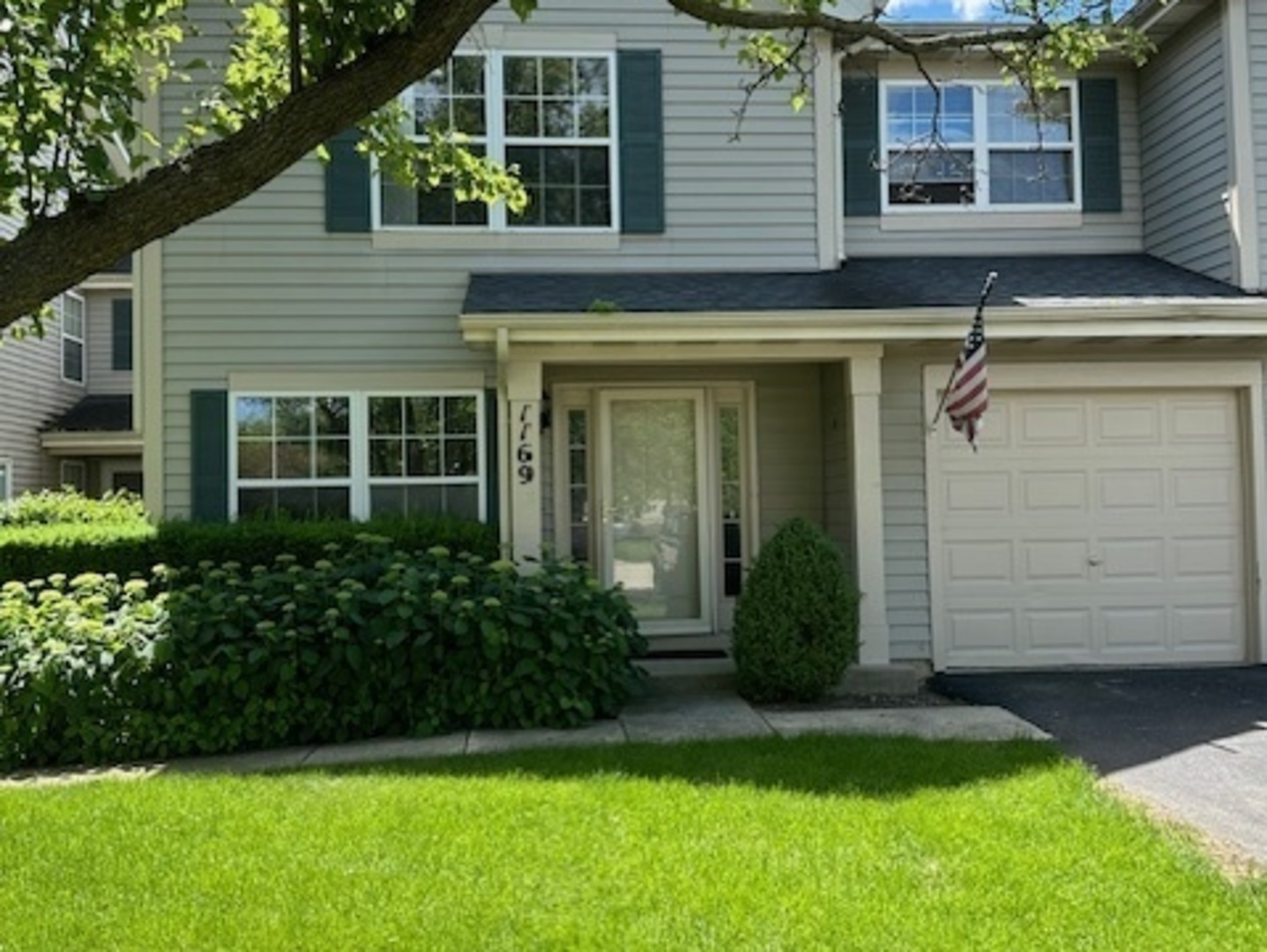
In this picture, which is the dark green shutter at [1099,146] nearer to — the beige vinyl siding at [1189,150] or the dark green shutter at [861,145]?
the beige vinyl siding at [1189,150]

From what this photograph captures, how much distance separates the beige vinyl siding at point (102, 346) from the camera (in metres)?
19.6

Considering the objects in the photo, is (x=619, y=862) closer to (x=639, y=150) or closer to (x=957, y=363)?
(x=957, y=363)

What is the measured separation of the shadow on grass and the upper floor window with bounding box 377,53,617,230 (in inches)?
196

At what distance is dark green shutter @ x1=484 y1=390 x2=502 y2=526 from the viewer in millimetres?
9320

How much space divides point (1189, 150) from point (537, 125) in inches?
229

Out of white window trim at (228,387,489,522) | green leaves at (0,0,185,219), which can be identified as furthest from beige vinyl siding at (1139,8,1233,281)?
green leaves at (0,0,185,219)

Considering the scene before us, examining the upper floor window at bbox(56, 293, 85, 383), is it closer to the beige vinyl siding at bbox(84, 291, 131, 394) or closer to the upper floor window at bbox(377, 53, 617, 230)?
the beige vinyl siding at bbox(84, 291, 131, 394)

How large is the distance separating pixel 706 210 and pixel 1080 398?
357cm

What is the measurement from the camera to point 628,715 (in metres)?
7.55

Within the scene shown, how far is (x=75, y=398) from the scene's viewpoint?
19297 millimetres

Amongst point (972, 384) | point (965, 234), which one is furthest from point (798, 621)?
point (965, 234)

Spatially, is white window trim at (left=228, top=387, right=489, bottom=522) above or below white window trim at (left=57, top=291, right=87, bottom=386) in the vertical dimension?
below

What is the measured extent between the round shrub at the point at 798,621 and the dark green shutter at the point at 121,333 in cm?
1555

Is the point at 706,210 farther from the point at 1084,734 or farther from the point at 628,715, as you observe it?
the point at 1084,734
